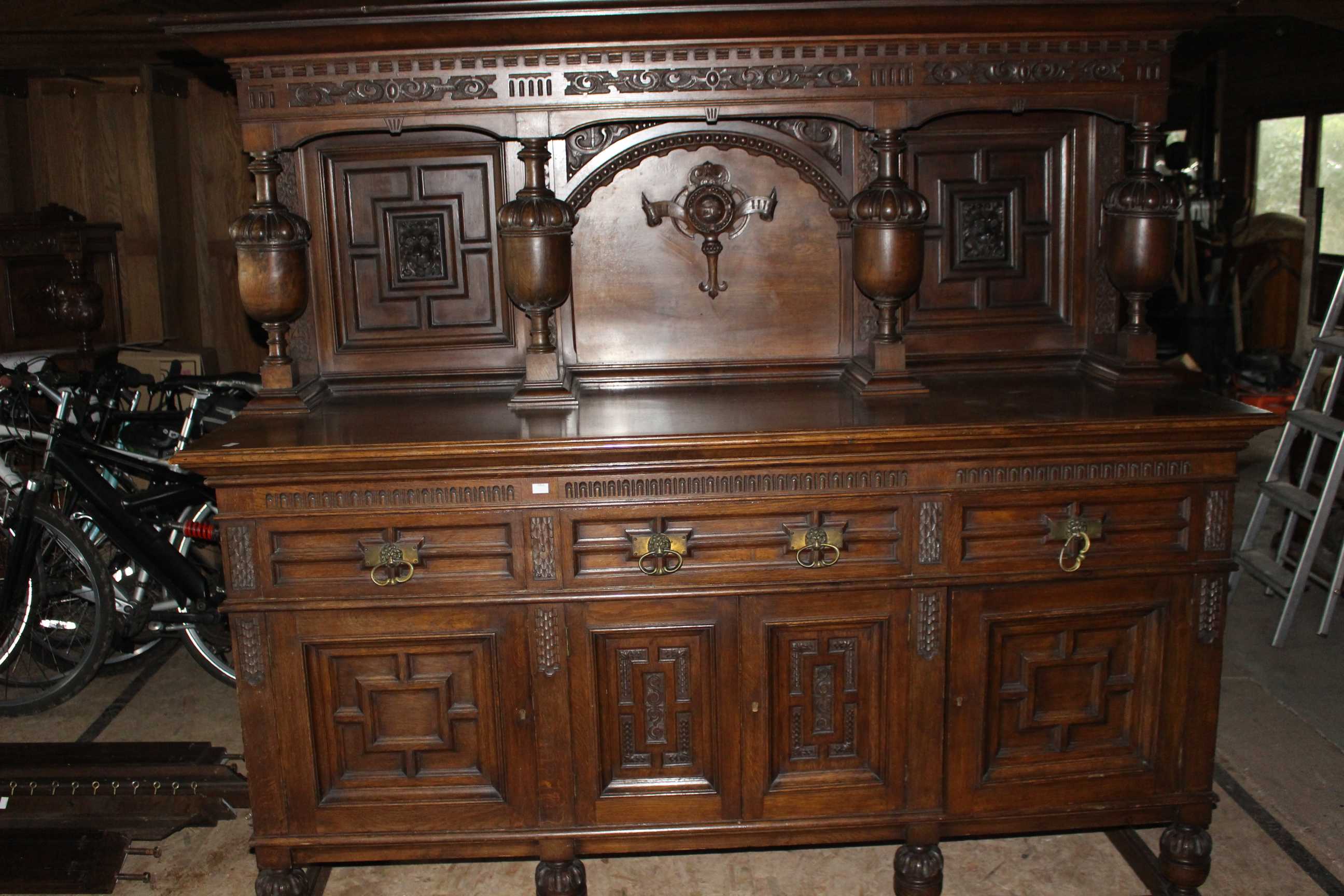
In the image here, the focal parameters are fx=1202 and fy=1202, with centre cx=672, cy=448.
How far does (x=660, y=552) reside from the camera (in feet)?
8.18

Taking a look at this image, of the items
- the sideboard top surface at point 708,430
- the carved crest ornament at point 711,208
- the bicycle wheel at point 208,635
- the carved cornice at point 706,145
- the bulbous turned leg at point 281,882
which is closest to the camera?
the sideboard top surface at point 708,430

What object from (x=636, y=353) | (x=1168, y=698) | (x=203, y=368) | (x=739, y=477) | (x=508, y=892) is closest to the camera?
(x=739, y=477)

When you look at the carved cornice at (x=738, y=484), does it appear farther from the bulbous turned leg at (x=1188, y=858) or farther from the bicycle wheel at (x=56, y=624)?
the bicycle wheel at (x=56, y=624)

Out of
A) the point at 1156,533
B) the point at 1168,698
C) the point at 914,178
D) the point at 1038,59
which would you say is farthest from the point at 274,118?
the point at 1168,698

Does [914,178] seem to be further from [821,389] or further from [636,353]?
[636,353]

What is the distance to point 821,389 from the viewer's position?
115 inches

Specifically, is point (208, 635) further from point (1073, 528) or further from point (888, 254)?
point (1073, 528)

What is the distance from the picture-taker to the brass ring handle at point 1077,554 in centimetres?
252

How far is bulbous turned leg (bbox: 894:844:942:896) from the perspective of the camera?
8.78 ft

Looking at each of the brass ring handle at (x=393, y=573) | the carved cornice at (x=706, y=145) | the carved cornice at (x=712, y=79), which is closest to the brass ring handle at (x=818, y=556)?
the brass ring handle at (x=393, y=573)

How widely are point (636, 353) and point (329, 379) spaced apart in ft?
2.52

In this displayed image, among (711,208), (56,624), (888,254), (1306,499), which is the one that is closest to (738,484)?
(888,254)

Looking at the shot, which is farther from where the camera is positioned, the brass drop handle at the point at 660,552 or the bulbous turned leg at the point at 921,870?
the bulbous turned leg at the point at 921,870

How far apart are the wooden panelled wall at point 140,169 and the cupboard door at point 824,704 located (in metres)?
3.88
